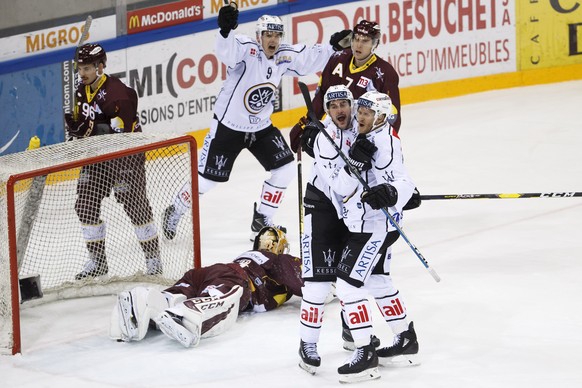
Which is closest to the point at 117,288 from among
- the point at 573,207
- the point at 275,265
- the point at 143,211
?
the point at 143,211

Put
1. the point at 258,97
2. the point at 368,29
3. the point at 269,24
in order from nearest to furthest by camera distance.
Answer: the point at 368,29 → the point at 269,24 → the point at 258,97

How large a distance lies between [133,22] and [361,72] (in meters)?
2.89

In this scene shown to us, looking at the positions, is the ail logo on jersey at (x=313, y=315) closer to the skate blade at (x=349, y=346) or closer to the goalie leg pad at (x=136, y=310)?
the skate blade at (x=349, y=346)

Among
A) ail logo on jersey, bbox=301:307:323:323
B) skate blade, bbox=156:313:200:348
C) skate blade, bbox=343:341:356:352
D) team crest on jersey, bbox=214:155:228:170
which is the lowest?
skate blade, bbox=343:341:356:352

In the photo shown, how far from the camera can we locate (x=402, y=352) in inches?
218

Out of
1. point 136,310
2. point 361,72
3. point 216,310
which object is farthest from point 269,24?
point 136,310

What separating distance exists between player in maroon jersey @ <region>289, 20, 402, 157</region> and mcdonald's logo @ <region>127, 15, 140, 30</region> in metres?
2.65

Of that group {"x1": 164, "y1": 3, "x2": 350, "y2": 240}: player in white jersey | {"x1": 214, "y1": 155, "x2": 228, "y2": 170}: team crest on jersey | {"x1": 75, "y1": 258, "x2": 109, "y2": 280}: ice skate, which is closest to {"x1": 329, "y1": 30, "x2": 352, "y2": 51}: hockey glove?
{"x1": 164, "y1": 3, "x2": 350, "y2": 240}: player in white jersey

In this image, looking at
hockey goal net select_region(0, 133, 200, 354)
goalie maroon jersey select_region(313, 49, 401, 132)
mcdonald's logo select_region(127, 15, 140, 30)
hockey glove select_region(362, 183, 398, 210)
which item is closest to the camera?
hockey glove select_region(362, 183, 398, 210)

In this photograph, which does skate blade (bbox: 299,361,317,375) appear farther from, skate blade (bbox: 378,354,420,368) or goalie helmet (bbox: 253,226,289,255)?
goalie helmet (bbox: 253,226,289,255)

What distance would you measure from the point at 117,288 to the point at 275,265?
102 centimetres

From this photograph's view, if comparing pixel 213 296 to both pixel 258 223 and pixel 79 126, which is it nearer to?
pixel 79 126

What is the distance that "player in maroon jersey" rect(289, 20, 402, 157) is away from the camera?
23.7ft

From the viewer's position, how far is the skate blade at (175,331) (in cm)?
579
